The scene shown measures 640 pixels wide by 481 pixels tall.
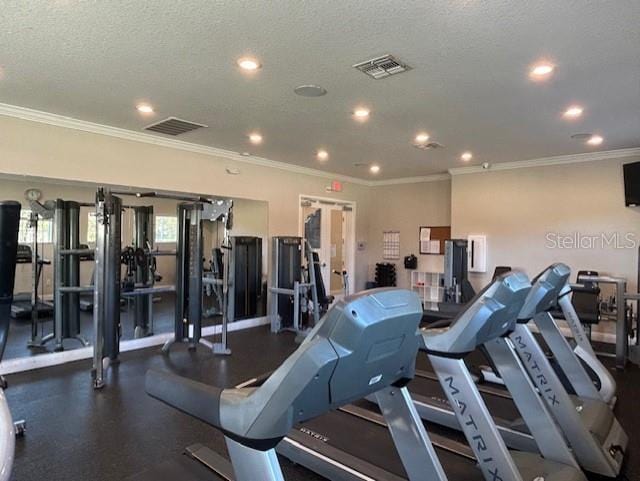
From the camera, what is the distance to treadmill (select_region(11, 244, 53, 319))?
204 inches

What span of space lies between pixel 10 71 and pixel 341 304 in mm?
3563

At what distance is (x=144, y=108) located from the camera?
407cm

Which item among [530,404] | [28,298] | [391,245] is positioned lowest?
[530,404]

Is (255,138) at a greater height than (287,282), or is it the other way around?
(255,138)

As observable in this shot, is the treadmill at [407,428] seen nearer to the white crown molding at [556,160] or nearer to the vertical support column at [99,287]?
the vertical support column at [99,287]

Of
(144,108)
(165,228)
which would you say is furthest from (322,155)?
(144,108)

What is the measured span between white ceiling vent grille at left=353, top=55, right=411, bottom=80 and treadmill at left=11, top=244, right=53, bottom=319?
409 cm

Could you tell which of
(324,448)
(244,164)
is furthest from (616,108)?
(244,164)

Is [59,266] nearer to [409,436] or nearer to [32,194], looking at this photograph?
[32,194]

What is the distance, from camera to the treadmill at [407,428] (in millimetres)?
1181

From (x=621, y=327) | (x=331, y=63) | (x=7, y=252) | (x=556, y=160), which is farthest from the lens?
(x=556, y=160)

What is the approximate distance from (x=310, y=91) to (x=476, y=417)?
2.78m

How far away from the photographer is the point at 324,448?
8.32 feet

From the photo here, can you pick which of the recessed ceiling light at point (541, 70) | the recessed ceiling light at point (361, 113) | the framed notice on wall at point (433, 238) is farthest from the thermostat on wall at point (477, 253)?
the recessed ceiling light at point (541, 70)
